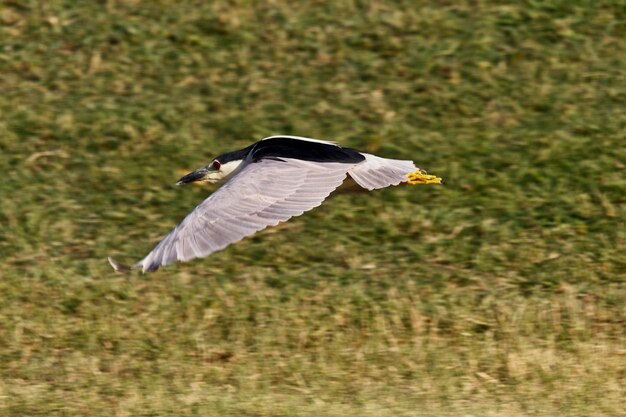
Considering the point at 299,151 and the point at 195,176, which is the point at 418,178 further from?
the point at 195,176

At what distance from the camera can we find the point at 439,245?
7.68m

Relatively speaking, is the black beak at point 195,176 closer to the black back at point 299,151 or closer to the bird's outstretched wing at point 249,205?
the black back at point 299,151

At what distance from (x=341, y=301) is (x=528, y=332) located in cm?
111

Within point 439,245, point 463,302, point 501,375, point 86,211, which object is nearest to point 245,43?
point 86,211

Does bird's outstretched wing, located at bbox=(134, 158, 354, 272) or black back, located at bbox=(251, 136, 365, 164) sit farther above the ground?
black back, located at bbox=(251, 136, 365, 164)

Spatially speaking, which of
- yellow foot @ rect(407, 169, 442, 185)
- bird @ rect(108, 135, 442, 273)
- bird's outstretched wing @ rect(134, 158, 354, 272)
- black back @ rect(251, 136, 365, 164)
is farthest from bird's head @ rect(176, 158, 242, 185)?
yellow foot @ rect(407, 169, 442, 185)

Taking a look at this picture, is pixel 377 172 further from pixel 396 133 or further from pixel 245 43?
pixel 245 43

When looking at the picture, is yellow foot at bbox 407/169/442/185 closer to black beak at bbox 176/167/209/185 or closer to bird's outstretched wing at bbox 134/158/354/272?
bird's outstretched wing at bbox 134/158/354/272

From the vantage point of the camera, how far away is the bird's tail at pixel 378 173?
5.96 meters

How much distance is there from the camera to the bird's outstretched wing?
4652 millimetres

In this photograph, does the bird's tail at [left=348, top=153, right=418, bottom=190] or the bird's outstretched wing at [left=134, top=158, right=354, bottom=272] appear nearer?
the bird's outstretched wing at [left=134, top=158, right=354, bottom=272]

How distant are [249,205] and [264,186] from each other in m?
0.25

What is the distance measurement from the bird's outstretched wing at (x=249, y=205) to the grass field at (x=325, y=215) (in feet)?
3.26

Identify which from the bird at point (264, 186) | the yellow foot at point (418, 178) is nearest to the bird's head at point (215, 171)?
Answer: the bird at point (264, 186)
